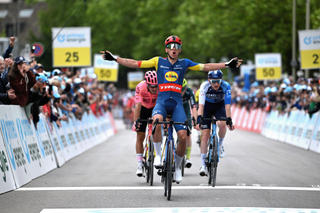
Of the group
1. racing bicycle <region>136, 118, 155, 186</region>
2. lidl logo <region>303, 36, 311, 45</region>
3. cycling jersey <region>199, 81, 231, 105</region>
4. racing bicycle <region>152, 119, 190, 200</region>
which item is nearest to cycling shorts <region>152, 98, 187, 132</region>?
racing bicycle <region>152, 119, 190, 200</region>

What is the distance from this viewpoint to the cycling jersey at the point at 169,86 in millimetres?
9047

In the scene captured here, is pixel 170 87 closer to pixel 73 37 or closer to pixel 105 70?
pixel 73 37

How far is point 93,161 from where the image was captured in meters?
15.1

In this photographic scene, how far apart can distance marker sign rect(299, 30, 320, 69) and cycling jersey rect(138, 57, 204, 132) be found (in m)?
14.6

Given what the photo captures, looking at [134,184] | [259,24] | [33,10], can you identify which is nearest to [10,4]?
[33,10]

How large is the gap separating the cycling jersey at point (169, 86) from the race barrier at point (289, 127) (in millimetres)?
9824

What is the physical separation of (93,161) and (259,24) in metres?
26.8

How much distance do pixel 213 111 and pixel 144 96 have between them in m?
1.39

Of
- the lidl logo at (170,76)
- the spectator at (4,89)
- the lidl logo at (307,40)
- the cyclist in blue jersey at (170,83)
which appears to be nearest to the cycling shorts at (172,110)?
the cyclist in blue jersey at (170,83)

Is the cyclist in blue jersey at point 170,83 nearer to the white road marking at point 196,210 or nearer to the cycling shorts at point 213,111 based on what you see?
the white road marking at point 196,210

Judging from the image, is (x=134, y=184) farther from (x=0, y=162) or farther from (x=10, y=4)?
(x=10, y=4)

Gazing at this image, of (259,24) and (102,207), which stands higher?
(259,24)

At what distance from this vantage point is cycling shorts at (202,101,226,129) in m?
10.9

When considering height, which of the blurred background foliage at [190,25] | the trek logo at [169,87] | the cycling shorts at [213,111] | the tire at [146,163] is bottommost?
the tire at [146,163]
